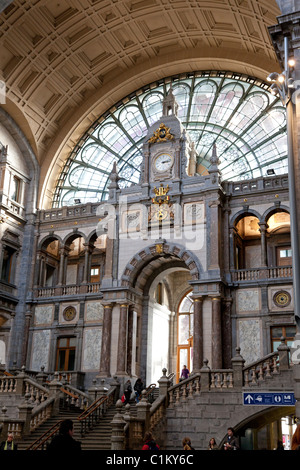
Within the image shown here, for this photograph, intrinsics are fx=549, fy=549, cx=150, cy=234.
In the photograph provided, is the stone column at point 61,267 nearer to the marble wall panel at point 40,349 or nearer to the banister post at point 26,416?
the marble wall panel at point 40,349

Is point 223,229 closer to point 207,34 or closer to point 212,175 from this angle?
point 212,175

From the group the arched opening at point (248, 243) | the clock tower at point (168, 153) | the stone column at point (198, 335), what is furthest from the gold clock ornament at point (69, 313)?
the arched opening at point (248, 243)

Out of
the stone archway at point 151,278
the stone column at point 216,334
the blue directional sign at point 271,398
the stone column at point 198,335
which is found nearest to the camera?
the blue directional sign at point 271,398

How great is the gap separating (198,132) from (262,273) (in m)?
10.7

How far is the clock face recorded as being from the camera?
29094mm

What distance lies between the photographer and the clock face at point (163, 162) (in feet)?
95.5

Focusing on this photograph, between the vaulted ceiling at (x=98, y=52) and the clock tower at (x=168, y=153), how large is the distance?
5.90m

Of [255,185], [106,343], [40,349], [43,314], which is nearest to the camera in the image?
[106,343]

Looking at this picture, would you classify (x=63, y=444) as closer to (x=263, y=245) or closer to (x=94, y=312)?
(x=263, y=245)

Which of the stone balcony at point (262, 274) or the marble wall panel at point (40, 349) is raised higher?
the stone balcony at point (262, 274)

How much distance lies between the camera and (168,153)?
29.3 m

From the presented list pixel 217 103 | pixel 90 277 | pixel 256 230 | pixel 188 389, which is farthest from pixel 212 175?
pixel 188 389

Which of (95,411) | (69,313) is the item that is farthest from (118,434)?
(69,313)

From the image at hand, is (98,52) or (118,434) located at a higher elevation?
(98,52)
